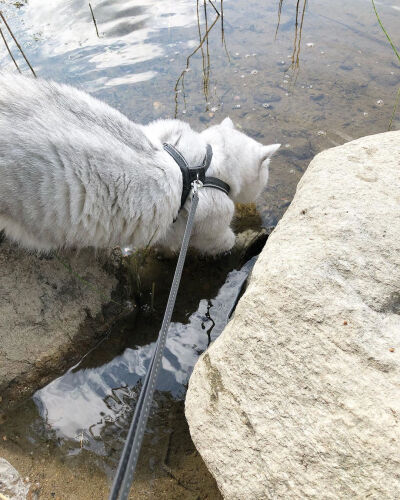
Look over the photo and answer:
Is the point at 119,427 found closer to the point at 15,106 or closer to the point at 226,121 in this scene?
the point at 15,106

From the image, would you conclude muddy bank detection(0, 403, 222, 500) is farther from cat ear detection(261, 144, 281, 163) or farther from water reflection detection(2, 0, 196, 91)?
water reflection detection(2, 0, 196, 91)

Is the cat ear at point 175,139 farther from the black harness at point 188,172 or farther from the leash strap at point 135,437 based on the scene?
the leash strap at point 135,437

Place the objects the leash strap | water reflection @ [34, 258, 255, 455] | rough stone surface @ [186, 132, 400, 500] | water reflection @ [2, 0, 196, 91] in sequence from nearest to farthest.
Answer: the leash strap, rough stone surface @ [186, 132, 400, 500], water reflection @ [34, 258, 255, 455], water reflection @ [2, 0, 196, 91]

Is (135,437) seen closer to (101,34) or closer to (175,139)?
(175,139)

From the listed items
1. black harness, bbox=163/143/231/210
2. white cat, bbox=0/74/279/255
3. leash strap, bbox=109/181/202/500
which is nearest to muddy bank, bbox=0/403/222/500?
leash strap, bbox=109/181/202/500

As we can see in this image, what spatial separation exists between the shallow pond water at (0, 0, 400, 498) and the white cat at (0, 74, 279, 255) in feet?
2.47

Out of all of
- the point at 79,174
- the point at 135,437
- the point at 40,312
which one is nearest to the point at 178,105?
the point at 79,174

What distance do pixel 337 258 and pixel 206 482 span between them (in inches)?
52.4

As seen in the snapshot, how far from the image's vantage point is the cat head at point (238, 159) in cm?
338

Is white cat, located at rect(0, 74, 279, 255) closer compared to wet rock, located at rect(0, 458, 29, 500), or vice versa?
wet rock, located at rect(0, 458, 29, 500)

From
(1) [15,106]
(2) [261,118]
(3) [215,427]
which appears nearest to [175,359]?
(3) [215,427]

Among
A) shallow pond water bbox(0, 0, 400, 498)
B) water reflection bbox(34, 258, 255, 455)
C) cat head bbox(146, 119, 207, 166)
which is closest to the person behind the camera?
shallow pond water bbox(0, 0, 400, 498)

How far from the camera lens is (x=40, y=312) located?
8.55ft

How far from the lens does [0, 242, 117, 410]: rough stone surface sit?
96.7 inches
